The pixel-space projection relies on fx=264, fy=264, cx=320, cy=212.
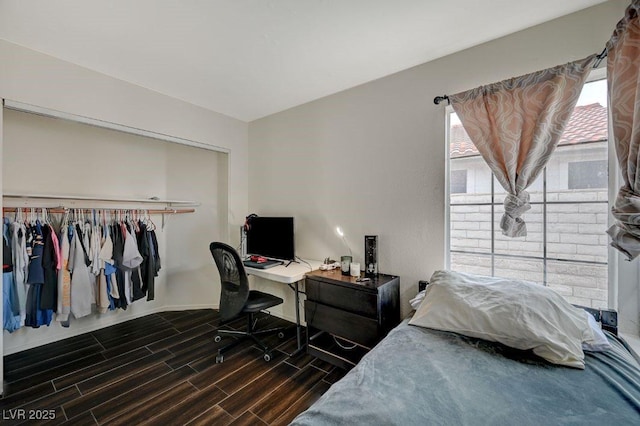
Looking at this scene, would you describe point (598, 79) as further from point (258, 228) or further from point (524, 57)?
point (258, 228)

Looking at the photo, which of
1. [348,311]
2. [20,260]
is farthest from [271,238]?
[20,260]

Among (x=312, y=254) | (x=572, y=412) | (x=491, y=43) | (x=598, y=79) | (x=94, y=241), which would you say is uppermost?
(x=491, y=43)

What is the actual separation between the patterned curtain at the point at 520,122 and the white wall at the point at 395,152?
0.61 feet

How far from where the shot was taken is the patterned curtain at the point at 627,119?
1.31m

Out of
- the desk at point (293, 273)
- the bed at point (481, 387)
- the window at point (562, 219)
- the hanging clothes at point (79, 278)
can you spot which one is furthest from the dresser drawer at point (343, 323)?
the hanging clothes at point (79, 278)

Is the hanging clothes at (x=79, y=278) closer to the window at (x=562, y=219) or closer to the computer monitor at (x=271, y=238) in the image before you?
the computer monitor at (x=271, y=238)

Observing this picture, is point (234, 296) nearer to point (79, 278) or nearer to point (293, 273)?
point (293, 273)

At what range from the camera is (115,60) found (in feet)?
7.27

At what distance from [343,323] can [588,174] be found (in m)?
2.00

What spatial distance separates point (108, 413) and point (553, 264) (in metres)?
3.18

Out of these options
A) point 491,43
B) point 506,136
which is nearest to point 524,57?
point 491,43

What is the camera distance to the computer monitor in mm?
2869

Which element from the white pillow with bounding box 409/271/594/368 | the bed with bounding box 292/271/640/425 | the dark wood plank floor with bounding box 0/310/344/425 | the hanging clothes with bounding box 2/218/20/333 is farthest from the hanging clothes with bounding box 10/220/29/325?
the white pillow with bounding box 409/271/594/368

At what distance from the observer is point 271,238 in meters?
3.03
